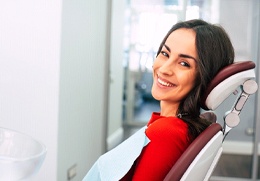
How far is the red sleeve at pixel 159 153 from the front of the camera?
0.97 metres

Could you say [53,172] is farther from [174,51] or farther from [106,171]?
[174,51]

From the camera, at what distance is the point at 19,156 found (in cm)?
99

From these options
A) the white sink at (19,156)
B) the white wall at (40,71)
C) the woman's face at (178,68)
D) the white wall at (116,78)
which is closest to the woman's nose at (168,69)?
the woman's face at (178,68)

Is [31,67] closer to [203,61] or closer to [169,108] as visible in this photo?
[169,108]

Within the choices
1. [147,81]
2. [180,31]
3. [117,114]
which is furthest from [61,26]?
[147,81]

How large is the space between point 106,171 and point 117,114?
3484mm

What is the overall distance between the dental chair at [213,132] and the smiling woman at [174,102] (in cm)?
5

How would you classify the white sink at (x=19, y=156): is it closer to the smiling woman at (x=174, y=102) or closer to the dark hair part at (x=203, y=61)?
the smiling woman at (x=174, y=102)

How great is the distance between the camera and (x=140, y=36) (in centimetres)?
405

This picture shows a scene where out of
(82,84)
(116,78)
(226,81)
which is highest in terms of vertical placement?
(226,81)

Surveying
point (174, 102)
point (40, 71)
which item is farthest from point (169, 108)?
point (40, 71)

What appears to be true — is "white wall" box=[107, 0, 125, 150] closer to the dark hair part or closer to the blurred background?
the blurred background

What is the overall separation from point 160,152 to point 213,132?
0.15 m

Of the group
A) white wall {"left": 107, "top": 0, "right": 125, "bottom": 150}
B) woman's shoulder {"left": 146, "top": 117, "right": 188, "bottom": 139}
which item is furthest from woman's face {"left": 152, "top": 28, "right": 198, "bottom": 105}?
white wall {"left": 107, "top": 0, "right": 125, "bottom": 150}
